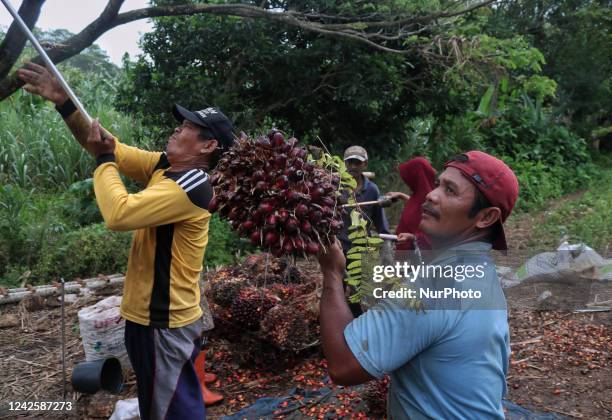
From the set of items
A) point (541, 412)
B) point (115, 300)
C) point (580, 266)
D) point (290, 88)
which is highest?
point (290, 88)

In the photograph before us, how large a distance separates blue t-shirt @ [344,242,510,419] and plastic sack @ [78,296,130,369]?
Result: 9.25 feet

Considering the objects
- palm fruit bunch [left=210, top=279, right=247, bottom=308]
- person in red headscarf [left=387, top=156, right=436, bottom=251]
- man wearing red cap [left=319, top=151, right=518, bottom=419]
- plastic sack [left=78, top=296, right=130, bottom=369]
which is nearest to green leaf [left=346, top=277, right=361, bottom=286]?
man wearing red cap [left=319, top=151, right=518, bottom=419]

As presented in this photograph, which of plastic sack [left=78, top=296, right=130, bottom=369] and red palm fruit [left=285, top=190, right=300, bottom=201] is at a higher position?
red palm fruit [left=285, top=190, right=300, bottom=201]

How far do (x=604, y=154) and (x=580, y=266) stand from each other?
44.8 feet

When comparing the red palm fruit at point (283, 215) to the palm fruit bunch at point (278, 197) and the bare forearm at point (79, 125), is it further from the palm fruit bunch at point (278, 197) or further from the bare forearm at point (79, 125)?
the bare forearm at point (79, 125)

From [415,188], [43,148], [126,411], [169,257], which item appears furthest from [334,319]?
[43,148]

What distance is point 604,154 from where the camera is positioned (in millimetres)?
17312

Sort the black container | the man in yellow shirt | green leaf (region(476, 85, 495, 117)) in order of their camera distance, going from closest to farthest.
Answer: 1. the man in yellow shirt
2. the black container
3. green leaf (region(476, 85, 495, 117))

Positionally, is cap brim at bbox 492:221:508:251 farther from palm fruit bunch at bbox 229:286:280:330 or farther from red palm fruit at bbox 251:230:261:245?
A: palm fruit bunch at bbox 229:286:280:330

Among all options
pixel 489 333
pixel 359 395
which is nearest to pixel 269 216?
pixel 489 333

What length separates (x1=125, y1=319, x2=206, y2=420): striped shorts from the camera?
2672 millimetres

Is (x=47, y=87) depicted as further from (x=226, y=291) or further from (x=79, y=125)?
(x=226, y=291)

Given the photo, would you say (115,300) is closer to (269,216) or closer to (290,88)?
(269,216)

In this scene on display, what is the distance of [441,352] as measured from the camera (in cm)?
152
